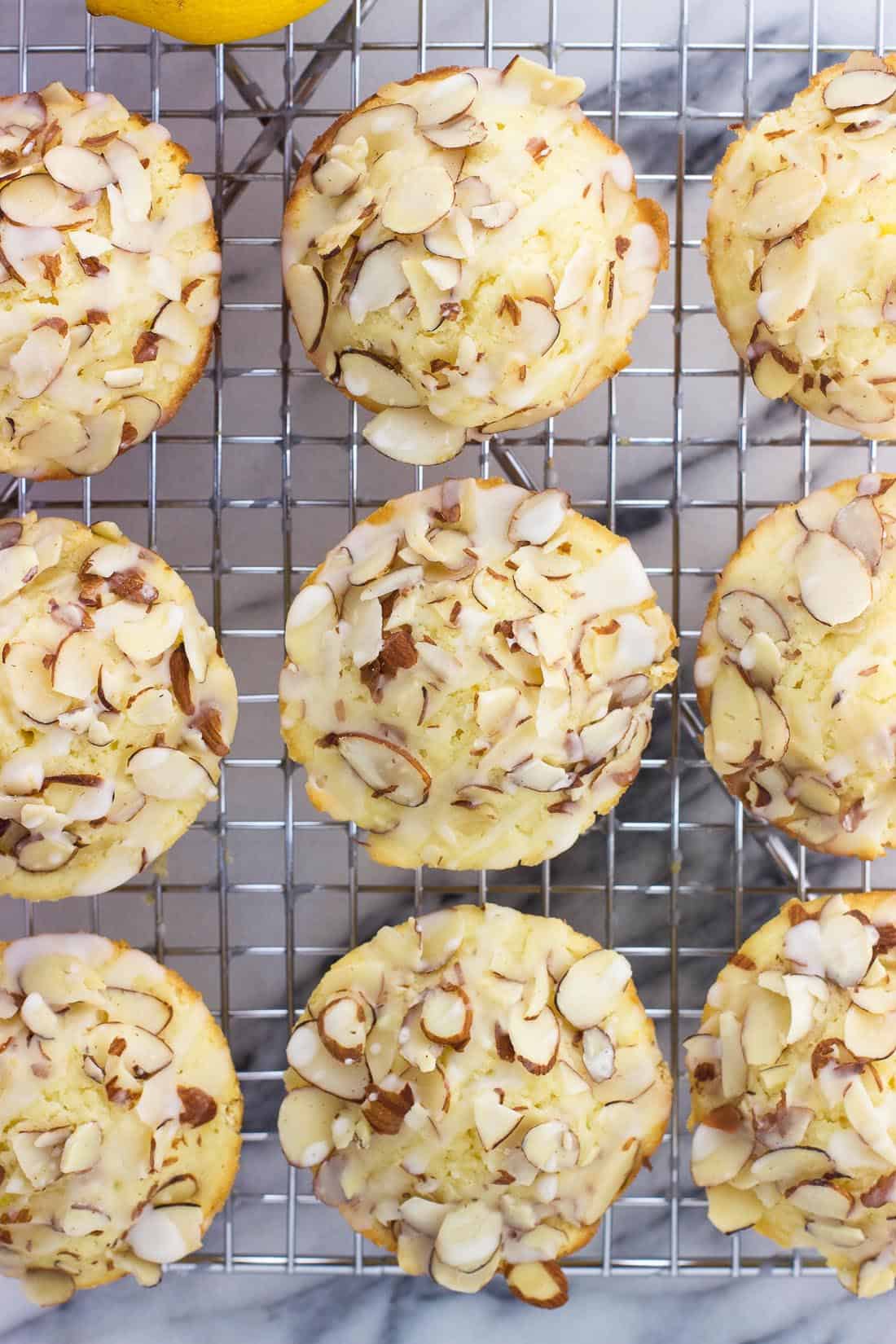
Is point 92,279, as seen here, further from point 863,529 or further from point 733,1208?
point 733,1208

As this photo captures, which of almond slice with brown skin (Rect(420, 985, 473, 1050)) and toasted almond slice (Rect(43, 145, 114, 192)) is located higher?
toasted almond slice (Rect(43, 145, 114, 192))

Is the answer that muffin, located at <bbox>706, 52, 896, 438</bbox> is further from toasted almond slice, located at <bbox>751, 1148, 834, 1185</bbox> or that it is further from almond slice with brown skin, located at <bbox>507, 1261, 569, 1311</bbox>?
almond slice with brown skin, located at <bbox>507, 1261, 569, 1311</bbox>

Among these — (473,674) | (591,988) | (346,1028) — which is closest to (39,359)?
(473,674)

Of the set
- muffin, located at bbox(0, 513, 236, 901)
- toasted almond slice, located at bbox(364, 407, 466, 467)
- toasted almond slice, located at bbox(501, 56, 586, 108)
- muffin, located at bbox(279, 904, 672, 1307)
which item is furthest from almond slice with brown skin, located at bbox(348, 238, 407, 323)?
muffin, located at bbox(279, 904, 672, 1307)

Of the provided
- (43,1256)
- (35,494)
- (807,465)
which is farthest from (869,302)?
(43,1256)

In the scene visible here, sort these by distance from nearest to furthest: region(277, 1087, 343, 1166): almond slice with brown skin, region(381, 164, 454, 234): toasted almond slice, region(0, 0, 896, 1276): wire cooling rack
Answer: region(381, 164, 454, 234): toasted almond slice, region(277, 1087, 343, 1166): almond slice with brown skin, region(0, 0, 896, 1276): wire cooling rack

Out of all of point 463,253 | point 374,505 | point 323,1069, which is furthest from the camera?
point 374,505

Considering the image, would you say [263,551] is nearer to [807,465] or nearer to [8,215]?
[8,215]
